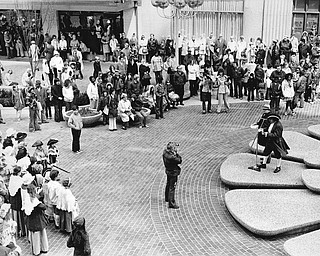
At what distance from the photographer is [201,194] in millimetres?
14227

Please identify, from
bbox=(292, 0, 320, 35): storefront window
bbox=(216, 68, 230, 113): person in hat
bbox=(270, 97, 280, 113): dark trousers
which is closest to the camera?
bbox=(270, 97, 280, 113): dark trousers

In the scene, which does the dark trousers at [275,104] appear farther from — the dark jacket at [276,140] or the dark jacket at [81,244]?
the dark jacket at [81,244]

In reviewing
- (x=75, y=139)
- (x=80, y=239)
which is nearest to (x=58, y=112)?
(x=75, y=139)

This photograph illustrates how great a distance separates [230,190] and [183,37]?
1486 centimetres

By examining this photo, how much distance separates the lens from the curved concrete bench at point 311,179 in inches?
524

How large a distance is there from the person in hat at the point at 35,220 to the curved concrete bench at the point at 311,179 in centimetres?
644

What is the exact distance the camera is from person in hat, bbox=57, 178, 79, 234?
38.9 ft

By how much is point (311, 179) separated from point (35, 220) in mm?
6841

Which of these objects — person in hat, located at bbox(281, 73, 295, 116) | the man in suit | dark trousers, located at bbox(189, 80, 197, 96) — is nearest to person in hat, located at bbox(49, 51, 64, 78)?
the man in suit

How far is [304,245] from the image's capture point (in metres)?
11.1

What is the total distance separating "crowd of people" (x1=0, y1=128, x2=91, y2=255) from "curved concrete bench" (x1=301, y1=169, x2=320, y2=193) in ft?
18.6

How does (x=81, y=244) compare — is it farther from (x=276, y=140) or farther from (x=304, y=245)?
(x=276, y=140)

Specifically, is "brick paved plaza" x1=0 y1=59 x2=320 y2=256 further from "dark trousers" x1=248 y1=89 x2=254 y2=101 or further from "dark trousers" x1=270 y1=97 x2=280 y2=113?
"dark trousers" x1=248 y1=89 x2=254 y2=101

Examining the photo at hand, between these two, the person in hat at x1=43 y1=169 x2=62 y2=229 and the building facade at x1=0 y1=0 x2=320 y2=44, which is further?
the building facade at x1=0 y1=0 x2=320 y2=44
